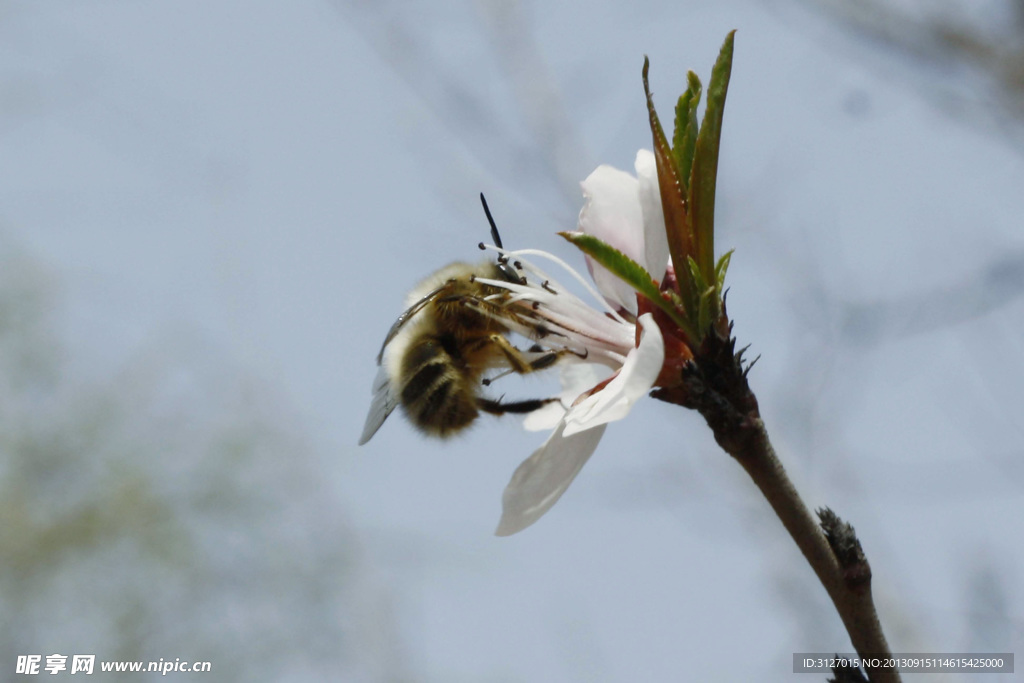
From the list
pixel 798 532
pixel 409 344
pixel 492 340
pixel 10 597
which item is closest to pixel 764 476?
pixel 798 532

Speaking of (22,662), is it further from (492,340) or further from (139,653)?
(492,340)

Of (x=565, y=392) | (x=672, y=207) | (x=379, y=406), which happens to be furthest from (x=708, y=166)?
(x=379, y=406)

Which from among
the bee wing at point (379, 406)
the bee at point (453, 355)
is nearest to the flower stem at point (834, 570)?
the bee at point (453, 355)

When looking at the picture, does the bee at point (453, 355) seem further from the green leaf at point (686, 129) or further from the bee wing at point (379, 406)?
the green leaf at point (686, 129)

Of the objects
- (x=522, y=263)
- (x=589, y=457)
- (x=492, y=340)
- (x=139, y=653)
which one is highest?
(x=139, y=653)

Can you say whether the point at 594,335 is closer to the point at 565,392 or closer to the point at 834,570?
the point at 565,392

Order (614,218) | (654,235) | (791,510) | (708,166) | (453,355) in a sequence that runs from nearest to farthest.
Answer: (791,510)
(708,166)
(654,235)
(614,218)
(453,355)

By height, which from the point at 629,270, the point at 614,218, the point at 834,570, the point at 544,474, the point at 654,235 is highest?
the point at 614,218

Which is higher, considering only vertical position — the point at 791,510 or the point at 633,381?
the point at 633,381
